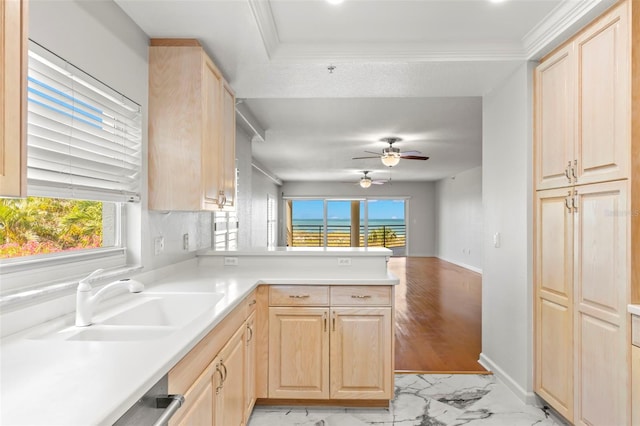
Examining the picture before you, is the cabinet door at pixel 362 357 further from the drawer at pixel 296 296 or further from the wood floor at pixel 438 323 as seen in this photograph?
the wood floor at pixel 438 323

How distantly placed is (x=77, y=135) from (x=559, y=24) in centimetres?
266

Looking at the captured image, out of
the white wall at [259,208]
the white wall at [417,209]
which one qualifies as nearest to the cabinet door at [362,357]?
the white wall at [259,208]

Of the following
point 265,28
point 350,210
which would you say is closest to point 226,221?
point 265,28

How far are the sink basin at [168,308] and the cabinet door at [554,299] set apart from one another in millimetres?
2001

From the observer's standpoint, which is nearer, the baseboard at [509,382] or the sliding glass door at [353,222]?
the baseboard at [509,382]

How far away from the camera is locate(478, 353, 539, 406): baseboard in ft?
8.46

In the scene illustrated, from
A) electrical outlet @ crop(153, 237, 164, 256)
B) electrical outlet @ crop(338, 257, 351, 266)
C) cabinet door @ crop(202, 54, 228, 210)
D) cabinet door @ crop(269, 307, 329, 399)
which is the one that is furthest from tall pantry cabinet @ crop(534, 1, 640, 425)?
electrical outlet @ crop(153, 237, 164, 256)

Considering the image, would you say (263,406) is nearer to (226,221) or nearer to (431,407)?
(431,407)

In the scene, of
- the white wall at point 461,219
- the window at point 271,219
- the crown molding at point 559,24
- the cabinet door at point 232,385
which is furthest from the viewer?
the window at point 271,219

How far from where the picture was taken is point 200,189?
7.37 ft

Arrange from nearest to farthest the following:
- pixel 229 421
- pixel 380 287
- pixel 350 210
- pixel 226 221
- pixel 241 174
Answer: pixel 229 421
pixel 380 287
pixel 226 221
pixel 241 174
pixel 350 210

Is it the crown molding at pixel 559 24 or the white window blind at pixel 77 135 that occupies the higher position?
the crown molding at pixel 559 24

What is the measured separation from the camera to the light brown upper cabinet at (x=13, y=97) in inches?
32.3

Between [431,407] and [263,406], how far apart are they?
1.14 metres
